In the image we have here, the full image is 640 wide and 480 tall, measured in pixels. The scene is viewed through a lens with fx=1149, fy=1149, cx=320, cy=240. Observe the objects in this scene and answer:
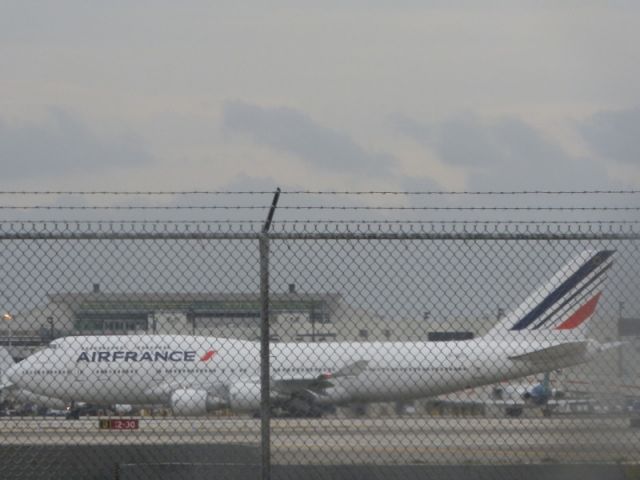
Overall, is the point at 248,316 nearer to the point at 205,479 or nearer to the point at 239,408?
the point at 205,479

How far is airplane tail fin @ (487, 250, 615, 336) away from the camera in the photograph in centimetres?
873

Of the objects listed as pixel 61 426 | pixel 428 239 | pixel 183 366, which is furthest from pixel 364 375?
pixel 428 239

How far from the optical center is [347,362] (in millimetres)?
20109

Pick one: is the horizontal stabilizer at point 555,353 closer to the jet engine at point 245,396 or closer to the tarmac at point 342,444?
the tarmac at point 342,444

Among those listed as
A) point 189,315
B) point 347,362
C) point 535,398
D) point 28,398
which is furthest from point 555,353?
point 28,398

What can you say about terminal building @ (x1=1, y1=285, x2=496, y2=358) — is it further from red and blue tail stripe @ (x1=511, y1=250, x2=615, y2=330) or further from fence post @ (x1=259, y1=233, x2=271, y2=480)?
red and blue tail stripe @ (x1=511, y1=250, x2=615, y2=330)

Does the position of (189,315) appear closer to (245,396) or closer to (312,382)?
(245,396)

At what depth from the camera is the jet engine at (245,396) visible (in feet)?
73.2

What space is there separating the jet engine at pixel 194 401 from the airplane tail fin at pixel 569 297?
8200 millimetres

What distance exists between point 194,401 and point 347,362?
511cm

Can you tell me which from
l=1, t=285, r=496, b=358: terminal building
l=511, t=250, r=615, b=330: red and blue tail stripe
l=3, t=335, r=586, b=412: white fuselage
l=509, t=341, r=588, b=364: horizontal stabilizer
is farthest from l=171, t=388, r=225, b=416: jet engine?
l=1, t=285, r=496, b=358: terminal building

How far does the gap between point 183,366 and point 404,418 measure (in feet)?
59.2

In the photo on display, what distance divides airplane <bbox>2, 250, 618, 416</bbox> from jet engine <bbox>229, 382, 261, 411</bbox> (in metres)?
0.03

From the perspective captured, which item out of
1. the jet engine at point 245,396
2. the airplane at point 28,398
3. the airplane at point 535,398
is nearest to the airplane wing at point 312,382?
the jet engine at point 245,396
